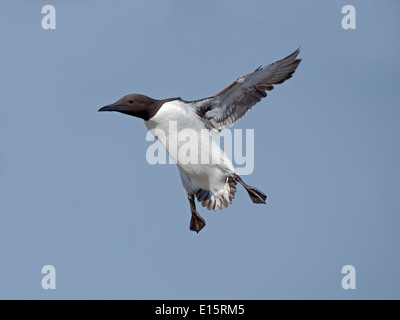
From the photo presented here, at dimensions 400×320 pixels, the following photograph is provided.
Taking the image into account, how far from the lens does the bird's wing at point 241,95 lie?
10703 mm

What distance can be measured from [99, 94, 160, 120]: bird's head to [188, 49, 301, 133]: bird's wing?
80 centimetres

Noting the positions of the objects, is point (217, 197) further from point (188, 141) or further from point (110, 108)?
point (110, 108)

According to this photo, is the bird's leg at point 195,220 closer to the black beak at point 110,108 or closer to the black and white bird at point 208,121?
the black and white bird at point 208,121

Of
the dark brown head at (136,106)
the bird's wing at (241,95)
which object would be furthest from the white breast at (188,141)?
the bird's wing at (241,95)

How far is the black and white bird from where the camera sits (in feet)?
34.0

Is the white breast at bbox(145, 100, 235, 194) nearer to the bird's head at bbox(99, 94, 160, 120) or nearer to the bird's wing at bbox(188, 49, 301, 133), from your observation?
the bird's head at bbox(99, 94, 160, 120)

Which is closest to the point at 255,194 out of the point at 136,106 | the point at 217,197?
the point at 217,197

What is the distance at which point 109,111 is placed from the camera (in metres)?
10.2

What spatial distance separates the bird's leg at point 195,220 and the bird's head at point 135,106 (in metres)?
1.69

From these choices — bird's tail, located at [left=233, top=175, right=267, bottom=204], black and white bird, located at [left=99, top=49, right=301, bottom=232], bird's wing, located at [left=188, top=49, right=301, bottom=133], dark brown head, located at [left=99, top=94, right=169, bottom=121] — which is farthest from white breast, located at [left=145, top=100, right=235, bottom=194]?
bird's tail, located at [left=233, top=175, right=267, bottom=204]

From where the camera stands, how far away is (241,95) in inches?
429

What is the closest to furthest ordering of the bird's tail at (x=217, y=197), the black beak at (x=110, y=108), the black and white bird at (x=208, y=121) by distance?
the black beak at (x=110, y=108) → the black and white bird at (x=208, y=121) → the bird's tail at (x=217, y=197)

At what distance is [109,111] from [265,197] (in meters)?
2.62

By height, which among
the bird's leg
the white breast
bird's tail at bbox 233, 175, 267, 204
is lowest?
the bird's leg
